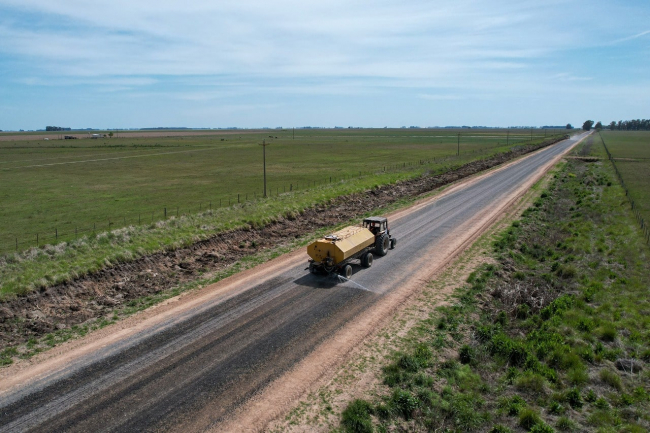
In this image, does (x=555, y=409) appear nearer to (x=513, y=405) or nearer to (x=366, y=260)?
(x=513, y=405)

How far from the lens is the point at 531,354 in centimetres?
1636

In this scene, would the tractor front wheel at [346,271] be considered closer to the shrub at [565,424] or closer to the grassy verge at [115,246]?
the grassy verge at [115,246]

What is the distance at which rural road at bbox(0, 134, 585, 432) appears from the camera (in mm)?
13156

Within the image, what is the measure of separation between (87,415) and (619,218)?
4177 cm

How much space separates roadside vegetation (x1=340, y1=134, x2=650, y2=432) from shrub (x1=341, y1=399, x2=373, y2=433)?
3cm

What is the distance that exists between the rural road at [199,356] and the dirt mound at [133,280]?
2915mm

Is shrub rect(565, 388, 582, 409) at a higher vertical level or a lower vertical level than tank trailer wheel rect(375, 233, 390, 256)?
lower

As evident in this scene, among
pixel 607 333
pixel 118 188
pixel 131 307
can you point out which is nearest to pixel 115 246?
pixel 131 307

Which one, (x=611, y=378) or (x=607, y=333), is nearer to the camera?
(x=611, y=378)

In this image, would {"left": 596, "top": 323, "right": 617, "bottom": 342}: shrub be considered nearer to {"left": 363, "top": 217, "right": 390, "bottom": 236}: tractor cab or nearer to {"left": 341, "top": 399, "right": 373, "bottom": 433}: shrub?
{"left": 341, "top": 399, "right": 373, "bottom": 433}: shrub

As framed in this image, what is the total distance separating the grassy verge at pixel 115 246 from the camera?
22.3 metres

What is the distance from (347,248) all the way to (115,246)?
48.1 feet

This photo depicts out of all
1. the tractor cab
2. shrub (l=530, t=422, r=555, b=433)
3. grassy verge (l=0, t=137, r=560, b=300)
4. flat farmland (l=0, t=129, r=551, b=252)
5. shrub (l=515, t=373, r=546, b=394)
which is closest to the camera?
shrub (l=530, t=422, r=555, b=433)

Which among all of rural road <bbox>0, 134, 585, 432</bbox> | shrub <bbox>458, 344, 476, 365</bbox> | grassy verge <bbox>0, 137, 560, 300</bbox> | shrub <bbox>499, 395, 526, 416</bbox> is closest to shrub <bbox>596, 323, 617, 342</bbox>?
shrub <bbox>458, 344, 476, 365</bbox>
